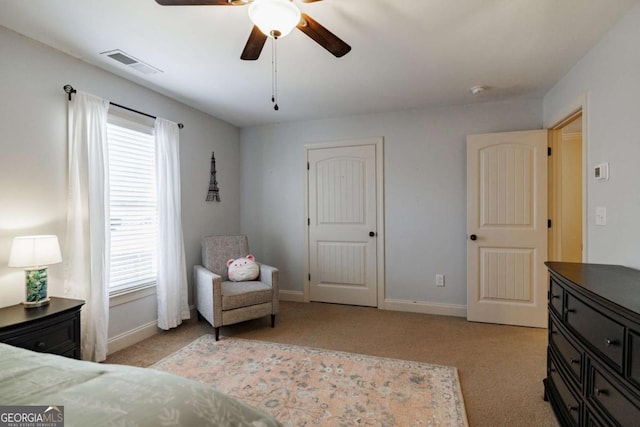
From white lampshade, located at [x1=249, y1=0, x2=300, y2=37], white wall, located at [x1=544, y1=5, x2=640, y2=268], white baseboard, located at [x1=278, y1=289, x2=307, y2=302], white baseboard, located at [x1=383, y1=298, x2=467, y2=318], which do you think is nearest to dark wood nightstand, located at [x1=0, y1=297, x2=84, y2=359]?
white lampshade, located at [x1=249, y1=0, x2=300, y2=37]

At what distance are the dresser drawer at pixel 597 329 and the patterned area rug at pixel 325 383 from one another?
840 mm

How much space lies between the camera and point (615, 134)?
2008 millimetres

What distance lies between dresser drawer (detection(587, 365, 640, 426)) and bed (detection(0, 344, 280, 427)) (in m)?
1.23

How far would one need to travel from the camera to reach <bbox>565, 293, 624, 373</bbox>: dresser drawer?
1166mm

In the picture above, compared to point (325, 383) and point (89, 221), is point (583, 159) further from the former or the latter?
point (89, 221)

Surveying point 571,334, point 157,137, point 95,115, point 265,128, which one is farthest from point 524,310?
point 95,115

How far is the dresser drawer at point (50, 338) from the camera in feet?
5.70

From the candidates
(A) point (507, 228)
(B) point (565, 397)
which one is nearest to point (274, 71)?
(A) point (507, 228)

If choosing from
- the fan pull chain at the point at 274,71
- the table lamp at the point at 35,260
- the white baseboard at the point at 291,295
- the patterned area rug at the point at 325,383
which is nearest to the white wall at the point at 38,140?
the table lamp at the point at 35,260

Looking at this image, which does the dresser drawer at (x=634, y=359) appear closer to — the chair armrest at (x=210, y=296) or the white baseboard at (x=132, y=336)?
the chair armrest at (x=210, y=296)

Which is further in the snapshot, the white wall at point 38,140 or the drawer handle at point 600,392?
the white wall at point 38,140

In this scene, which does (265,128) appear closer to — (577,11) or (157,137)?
(157,137)

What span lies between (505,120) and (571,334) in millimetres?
2628

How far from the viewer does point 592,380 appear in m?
1.34
